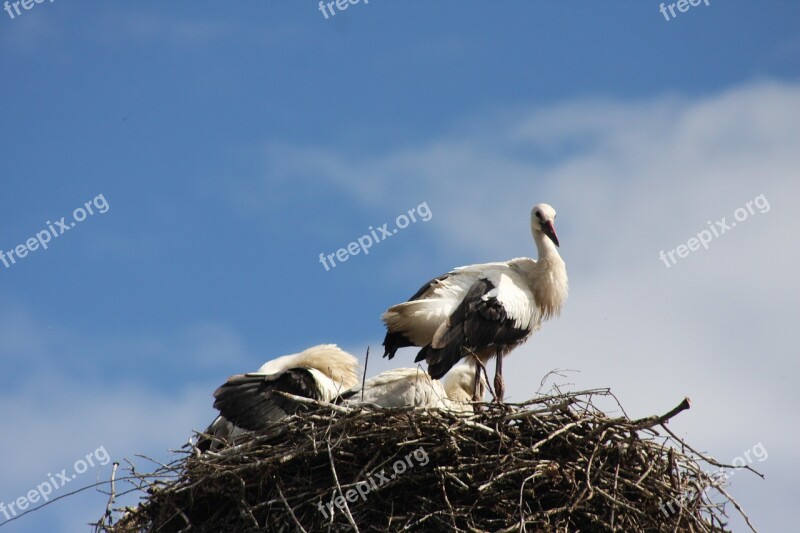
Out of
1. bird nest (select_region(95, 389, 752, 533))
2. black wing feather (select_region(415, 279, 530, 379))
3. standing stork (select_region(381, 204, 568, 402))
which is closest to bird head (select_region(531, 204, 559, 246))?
standing stork (select_region(381, 204, 568, 402))

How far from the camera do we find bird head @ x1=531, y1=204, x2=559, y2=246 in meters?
9.63

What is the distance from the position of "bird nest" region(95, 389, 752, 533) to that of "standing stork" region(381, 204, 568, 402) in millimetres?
1741

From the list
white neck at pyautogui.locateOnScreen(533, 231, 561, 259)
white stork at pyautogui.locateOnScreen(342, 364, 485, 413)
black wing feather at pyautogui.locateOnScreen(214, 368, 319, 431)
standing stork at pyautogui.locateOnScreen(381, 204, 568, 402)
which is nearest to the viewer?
white stork at pyautogui.locateOnScreen(342, 364, 485, 413)

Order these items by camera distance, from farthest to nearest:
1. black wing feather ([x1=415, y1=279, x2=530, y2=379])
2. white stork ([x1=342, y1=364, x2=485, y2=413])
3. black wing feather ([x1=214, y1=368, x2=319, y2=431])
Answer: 1. black wing feather ([x1=415, y1=279, x2=530, y2=379])
2. black wing feather ([x1=214, y1=368, x2=319, y2=431])
3. white stork ([x1=342, y1=364, x2=485, y2=413])

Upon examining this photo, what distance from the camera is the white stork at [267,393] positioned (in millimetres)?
8336

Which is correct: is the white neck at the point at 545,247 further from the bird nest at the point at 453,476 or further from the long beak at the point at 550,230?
the bird nest at the point at 453,476

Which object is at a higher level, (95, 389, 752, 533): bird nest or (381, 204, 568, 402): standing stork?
(381, 204, 568, 402): standing stork

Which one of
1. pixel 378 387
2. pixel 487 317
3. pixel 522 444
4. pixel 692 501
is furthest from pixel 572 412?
pixel 487 317

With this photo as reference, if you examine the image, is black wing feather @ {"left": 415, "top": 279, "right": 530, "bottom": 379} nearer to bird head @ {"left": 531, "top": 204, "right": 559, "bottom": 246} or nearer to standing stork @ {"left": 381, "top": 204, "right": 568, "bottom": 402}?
standing stork @ {"left": 381, "top": 204, "right": 568, "bottom": 402}

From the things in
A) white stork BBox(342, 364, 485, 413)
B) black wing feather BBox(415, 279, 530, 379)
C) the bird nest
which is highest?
black wing feather BBox(415, 279, 530, 379)

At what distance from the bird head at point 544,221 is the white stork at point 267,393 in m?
1.94

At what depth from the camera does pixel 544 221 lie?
381 inches
